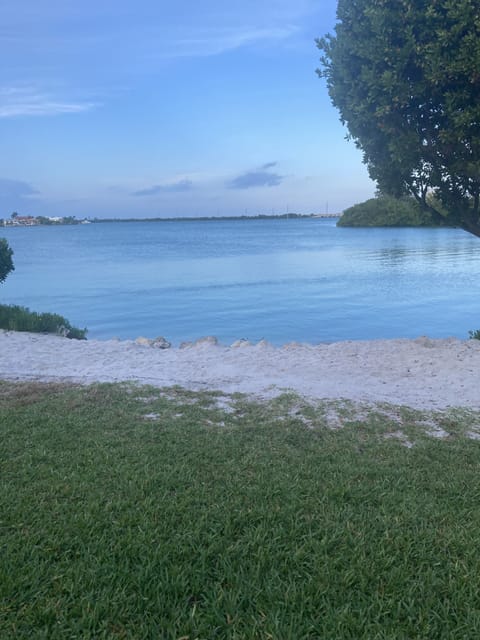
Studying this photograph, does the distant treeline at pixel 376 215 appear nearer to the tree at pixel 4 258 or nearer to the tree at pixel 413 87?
the tree at pixel 4 258

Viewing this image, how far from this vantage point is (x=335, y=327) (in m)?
17.7

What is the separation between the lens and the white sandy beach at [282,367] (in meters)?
7.98

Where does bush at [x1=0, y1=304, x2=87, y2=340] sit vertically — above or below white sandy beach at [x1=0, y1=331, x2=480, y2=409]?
above

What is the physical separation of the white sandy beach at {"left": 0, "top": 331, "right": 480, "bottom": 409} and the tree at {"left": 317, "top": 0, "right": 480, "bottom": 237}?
346 centimetres

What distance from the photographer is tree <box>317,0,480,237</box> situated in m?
8.34

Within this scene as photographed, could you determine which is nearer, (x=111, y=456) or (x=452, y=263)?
(x=111, y=456)

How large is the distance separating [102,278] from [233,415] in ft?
88.4

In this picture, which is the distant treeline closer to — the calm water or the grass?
the calm water

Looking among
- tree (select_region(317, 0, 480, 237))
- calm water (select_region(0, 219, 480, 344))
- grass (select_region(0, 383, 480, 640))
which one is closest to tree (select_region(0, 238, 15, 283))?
calm water (select_region(0, 219, 480, 344))

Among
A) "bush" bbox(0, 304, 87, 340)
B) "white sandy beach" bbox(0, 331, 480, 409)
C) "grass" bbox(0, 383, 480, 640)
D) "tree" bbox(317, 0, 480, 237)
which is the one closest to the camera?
"grass" bbox(0, 383, 480, 640)

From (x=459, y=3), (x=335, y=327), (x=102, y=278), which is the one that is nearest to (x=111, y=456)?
(x=459, y=3)

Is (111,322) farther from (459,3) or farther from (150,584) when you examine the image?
(150,584)

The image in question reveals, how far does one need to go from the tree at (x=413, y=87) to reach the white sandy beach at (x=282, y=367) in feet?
11.3

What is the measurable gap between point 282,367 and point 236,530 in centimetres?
623
